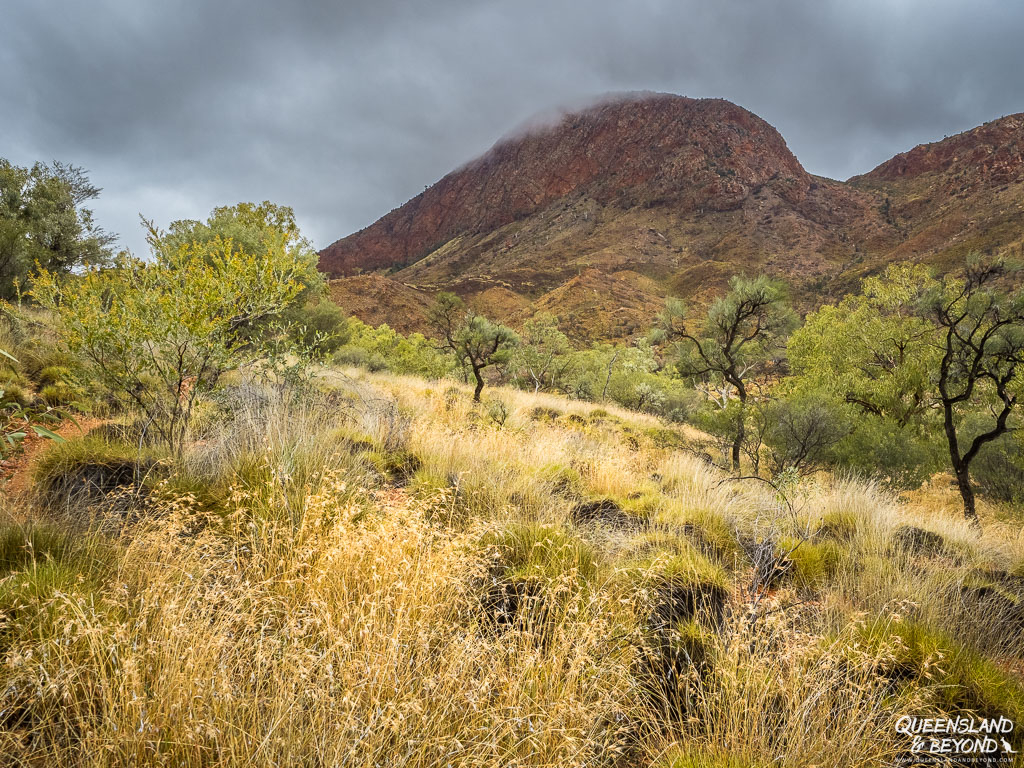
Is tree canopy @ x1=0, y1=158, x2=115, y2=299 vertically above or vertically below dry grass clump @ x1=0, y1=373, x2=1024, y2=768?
above

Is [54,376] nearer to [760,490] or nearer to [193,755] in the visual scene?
[193,755]

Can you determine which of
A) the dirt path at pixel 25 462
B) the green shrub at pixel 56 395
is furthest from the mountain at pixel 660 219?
the dirt path at pixel 25 462

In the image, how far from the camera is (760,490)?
6.11 m

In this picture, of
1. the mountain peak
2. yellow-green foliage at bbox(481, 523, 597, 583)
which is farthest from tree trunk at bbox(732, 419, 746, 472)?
the mountain peak

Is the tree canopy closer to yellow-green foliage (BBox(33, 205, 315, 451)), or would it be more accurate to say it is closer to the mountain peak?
yellow-green foliage (BBox(33, 205, 315, 451))

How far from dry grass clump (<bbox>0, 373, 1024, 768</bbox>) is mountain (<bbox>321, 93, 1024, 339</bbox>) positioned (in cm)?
5013

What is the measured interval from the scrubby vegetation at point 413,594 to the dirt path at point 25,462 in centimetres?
9

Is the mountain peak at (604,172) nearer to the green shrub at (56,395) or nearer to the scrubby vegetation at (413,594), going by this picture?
the scrubby vegetation at (413,594)

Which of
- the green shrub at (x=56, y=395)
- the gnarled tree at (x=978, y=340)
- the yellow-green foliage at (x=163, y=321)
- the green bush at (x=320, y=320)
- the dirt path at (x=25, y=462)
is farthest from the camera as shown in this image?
the green bush at (x=320, y=320)

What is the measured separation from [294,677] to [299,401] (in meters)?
5.30

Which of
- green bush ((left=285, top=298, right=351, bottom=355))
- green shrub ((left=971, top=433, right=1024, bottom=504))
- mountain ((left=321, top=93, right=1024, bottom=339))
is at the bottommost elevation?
green shrub ((left=971, top=433, right=1024, bottom=504))

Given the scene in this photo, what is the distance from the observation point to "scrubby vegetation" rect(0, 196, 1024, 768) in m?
1.49

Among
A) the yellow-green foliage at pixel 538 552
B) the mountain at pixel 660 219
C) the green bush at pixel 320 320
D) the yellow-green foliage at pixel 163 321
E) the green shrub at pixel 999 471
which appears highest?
the mountain at pixel 660 219

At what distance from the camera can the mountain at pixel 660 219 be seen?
59.7 m
